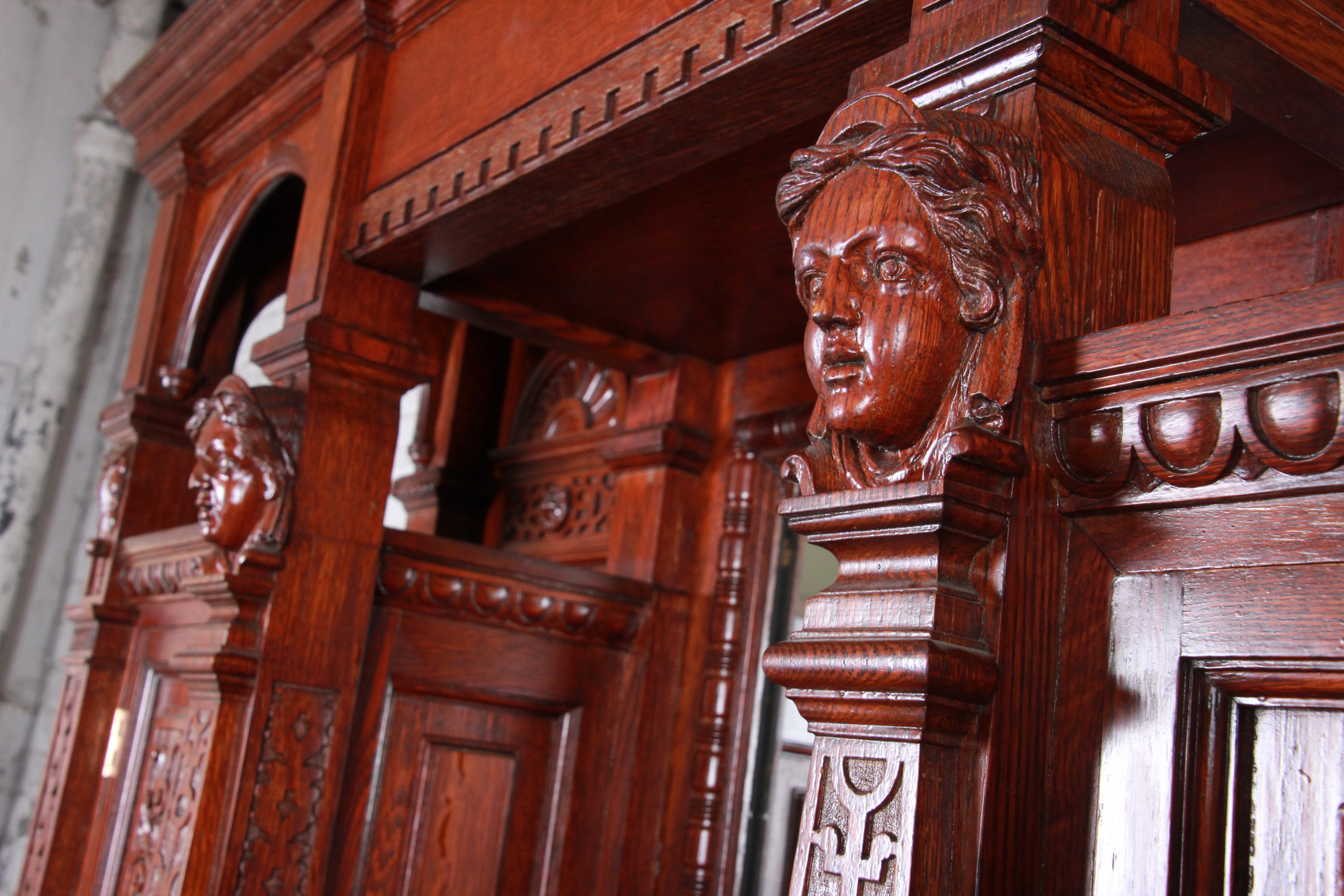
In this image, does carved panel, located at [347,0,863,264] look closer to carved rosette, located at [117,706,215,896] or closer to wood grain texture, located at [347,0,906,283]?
wood grain texture, located at [347,0,906,283]

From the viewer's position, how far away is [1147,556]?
886 millimetres

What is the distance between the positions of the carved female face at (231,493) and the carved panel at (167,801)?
28 cm

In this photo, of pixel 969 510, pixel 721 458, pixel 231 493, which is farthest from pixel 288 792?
pixel 969 510

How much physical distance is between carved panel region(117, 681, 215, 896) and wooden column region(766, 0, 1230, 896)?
1388mm

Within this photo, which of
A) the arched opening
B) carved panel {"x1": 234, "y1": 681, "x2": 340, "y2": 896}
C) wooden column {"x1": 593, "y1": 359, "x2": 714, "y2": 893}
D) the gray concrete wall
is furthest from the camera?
the gray concrete wall

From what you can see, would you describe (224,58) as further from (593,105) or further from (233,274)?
(593,105)

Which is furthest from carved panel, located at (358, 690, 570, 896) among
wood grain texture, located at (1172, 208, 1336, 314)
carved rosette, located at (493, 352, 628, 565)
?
wood grain texture, located at (1172, 208, 1336, 314)

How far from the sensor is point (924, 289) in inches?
36.0

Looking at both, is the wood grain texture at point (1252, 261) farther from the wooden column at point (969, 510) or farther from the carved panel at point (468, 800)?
the carved panel at point (468, 800)

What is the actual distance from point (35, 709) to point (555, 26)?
282 cm

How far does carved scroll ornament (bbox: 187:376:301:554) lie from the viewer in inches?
80.1

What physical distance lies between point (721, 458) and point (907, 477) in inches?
67.2

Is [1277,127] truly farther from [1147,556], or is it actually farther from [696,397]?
[696,397]

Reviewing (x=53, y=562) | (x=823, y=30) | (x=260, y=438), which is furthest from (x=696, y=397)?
(x=53, y=562)
